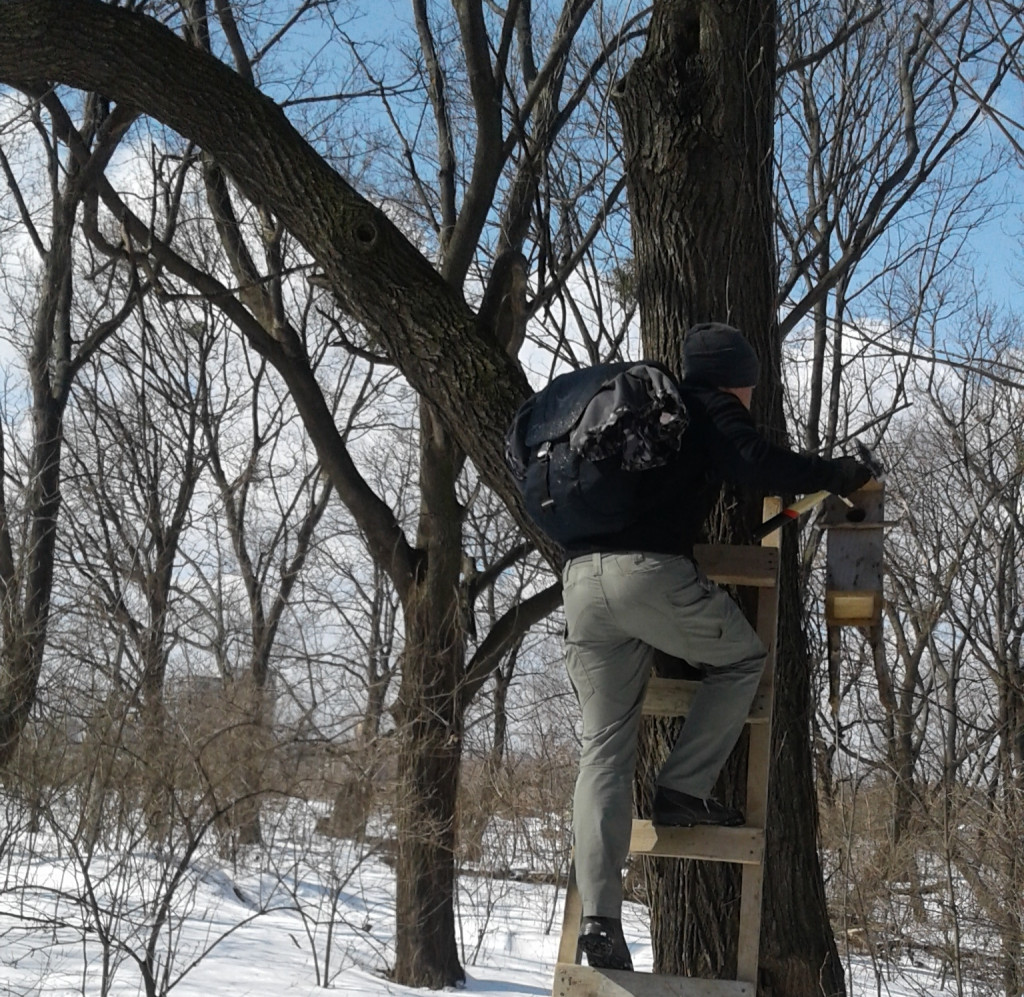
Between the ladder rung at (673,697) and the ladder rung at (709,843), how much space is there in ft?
1.17

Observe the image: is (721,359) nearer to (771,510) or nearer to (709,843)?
(771,510)

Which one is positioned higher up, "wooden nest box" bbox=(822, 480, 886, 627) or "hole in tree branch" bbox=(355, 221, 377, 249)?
"hole in tree branch" bbox=(355, 221, 377, 249)

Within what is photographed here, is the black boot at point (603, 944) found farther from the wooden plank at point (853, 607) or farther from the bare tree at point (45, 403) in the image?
the bare tree at point (45, 403)

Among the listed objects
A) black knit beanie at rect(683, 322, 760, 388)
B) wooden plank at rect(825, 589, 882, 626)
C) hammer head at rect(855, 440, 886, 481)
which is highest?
black knit beanie at rect(683, 322, 760, 388)

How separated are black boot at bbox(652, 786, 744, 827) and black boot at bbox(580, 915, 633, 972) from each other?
34cm

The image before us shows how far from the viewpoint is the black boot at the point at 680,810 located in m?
3.36

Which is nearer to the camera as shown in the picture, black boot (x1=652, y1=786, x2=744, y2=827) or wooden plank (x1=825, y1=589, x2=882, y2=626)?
black boot (x1=652, y1=786, x2=744, y2=827)

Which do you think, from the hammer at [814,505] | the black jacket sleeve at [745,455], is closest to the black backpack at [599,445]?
the black jacket sleeve at [745,455]

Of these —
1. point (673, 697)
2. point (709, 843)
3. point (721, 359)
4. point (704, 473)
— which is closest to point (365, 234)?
point (721, 359)

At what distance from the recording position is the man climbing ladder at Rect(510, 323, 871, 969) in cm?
320

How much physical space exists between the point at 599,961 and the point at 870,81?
969 cm

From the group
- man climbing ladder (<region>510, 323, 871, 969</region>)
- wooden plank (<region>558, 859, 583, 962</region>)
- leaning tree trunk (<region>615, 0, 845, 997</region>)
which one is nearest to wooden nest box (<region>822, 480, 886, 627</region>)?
leaning tree trunk (<region>615, 0, 845, 997</region>)

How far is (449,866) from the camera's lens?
30.3ft

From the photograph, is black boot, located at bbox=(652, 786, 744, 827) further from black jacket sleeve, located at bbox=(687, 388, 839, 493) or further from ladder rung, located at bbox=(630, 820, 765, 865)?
black jacket sleeve, located at bbox=(687, 388, 839, 493)
